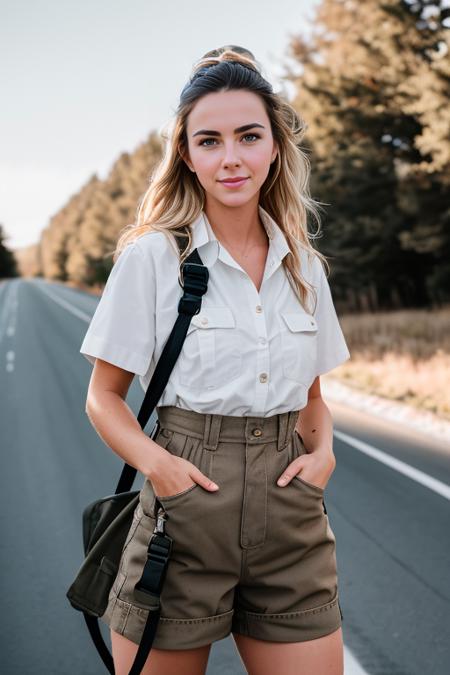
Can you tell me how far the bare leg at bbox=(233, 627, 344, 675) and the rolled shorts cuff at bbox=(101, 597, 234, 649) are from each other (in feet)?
0.45

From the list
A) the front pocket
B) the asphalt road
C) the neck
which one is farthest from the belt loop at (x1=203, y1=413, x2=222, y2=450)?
the asphalt road

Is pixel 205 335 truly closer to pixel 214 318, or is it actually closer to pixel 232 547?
pixel 214 318

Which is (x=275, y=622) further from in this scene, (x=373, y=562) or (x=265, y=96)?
(x=373, y=562)

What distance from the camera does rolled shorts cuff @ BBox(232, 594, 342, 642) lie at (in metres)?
1.76

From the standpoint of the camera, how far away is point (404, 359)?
12.2m

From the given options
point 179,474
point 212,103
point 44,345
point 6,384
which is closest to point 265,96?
point 212,103

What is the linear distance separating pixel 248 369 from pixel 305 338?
220 millimetres

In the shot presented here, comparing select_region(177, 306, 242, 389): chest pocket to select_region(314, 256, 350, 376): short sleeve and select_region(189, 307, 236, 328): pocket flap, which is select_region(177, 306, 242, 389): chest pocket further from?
select_region(314, 256, 350, 376): short sleeve

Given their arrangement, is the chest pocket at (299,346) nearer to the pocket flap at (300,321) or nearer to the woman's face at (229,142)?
the pocket flap at (300,321)

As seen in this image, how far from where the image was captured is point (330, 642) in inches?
70.4

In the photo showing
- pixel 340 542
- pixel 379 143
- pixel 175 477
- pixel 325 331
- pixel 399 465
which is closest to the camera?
pixel 175 477

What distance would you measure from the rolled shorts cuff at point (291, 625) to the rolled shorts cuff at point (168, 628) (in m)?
0.11

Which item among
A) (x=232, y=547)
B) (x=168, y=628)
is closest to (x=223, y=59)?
(x=232, y=547)

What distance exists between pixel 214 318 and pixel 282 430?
33cm
